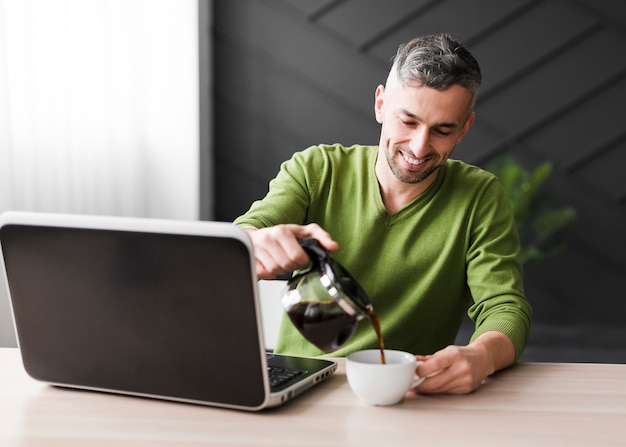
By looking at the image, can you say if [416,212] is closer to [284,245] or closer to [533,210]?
[284,245]

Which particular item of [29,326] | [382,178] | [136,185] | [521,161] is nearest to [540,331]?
[521,161]

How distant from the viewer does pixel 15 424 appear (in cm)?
112

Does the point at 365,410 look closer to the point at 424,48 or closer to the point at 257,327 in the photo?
the point at 257,327

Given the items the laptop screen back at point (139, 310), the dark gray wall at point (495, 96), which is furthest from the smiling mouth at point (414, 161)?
the dark gray wall at point (495, 96)

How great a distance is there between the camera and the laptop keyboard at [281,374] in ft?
4.01

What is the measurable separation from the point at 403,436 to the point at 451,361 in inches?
8.4

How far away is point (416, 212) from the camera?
5.96ft

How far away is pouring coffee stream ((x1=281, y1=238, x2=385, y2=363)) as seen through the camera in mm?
1144

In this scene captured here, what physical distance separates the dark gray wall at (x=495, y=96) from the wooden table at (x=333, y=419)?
297 centimetres

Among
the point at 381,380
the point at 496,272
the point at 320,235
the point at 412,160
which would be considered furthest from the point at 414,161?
the point at 381,380

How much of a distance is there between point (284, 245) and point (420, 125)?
0.61 metres

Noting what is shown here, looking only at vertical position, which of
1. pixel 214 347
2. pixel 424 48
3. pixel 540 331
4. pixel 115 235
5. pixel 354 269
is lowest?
pixel 540 331

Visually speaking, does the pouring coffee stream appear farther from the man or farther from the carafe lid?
the man

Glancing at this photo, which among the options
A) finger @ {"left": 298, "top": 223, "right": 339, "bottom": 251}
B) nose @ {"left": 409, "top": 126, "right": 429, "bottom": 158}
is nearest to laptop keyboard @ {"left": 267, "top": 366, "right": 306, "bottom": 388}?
finger @ {"left": 298, "top": 223, "right": 339, "bottom": 251}
